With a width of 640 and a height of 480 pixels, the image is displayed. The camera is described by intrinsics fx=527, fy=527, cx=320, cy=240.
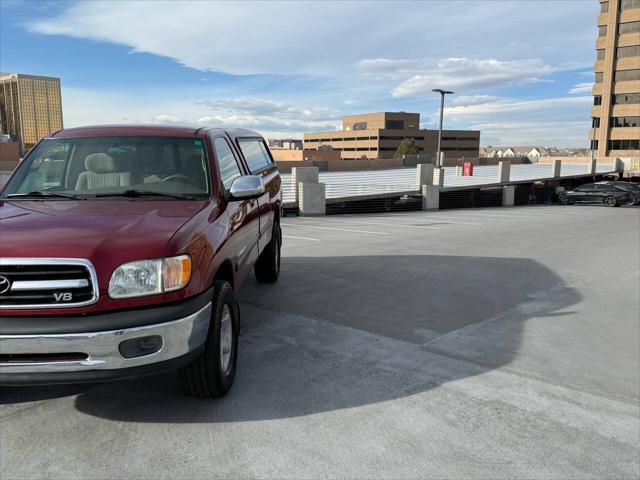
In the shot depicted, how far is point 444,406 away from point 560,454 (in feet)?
2.59

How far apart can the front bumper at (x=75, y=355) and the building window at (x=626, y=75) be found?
3624 inches

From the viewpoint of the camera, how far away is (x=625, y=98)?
79.2m

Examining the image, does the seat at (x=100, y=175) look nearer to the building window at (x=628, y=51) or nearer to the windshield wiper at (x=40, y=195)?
the windshield wiper at (x=40, y=195)

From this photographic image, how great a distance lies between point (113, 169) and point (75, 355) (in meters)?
1.80

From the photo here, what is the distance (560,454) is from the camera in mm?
3119

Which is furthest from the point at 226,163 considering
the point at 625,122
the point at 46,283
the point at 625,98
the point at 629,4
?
the point at 629,4

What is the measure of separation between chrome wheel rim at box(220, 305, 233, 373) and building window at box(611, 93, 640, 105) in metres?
90.4

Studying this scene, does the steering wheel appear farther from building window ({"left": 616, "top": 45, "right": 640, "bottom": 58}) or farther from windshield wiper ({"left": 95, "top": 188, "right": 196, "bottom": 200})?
building window ({"left": 616, "top": 45, "right": 640, "bottom": 58})

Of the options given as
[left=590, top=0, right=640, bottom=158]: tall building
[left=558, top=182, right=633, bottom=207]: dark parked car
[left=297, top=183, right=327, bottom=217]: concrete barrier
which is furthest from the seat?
[left=590, top=0, right=640, bottom=158]: tall building

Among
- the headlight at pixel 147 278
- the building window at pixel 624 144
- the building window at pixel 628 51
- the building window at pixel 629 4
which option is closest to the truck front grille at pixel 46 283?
the headlight at pixel 147 278

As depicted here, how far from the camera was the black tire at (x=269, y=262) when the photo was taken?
6883 mm

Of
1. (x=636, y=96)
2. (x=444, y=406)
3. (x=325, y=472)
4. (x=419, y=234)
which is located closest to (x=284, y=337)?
(x=444, y=406)

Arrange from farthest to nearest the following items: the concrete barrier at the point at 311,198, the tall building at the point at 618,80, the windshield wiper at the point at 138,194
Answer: the tall building at the point at 618,80, the concrete barrier at the point at 311,198, the windshield wiper at the point at 138,194

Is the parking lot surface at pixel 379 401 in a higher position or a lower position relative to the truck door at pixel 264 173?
lower
